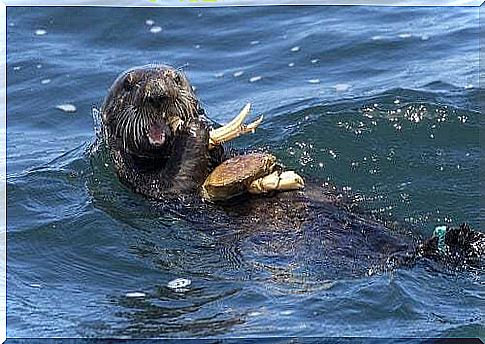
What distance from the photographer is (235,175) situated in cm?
470

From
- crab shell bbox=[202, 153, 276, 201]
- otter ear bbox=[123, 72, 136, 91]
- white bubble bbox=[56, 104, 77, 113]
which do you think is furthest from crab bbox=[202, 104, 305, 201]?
white bubble bbox=[56, 104, 77, 113]

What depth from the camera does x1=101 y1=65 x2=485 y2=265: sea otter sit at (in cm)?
465

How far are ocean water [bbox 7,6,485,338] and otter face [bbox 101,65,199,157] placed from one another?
1.07 feet

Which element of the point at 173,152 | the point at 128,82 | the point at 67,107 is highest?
the point at 128,82

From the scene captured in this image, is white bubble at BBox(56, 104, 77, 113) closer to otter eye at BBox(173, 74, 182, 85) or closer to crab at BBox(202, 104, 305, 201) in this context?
otter eye at BBox(173, 74, 182, 85)

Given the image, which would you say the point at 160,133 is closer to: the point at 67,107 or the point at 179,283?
the point at 179,283

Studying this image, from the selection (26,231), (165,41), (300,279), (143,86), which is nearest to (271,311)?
(300,279)

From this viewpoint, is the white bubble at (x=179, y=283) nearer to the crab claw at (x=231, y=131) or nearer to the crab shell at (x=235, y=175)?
the crab shell at (x=235, y=175)

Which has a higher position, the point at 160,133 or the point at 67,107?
the point at 160,133

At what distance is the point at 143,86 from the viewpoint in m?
4.89

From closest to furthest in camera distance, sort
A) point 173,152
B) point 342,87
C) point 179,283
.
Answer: point 179,283 < point 173,152 < point 342,87

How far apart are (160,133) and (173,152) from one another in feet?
0.39

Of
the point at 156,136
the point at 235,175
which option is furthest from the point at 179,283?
the point at 156,136

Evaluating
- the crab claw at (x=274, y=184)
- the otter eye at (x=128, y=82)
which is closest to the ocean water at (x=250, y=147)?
the crab claw at (x=274, y=184)
